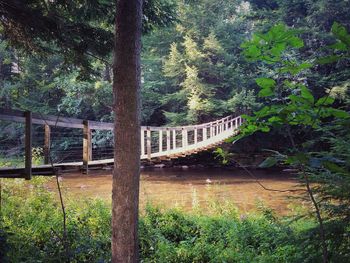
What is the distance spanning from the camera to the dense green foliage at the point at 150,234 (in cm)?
361

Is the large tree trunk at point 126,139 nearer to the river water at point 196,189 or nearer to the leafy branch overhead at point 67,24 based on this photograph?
the leafy branch overhead at point 67,24

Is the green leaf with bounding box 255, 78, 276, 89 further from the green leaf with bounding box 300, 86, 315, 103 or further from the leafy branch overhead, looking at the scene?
the leafy branch overhead

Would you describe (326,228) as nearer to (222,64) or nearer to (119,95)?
(119,95)

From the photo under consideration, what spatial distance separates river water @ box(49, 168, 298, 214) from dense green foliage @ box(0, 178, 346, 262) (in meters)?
1.16

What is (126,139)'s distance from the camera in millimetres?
2787

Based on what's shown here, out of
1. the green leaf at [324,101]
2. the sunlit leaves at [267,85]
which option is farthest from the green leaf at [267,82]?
the green leaf at [324,101]

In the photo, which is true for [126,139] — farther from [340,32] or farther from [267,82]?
[340,32]

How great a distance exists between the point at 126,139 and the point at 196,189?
7.45 meters

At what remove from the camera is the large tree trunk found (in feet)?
9.09

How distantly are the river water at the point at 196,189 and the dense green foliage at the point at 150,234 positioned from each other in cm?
116

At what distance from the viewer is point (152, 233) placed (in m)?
4.70

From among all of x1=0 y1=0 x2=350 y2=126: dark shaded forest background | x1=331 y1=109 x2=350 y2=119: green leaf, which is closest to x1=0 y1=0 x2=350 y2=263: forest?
x1=331 y1=109 x2=350 y2=119: green leaf

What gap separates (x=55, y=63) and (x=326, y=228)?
18.2m

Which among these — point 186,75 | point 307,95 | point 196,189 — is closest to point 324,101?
point 307,95
